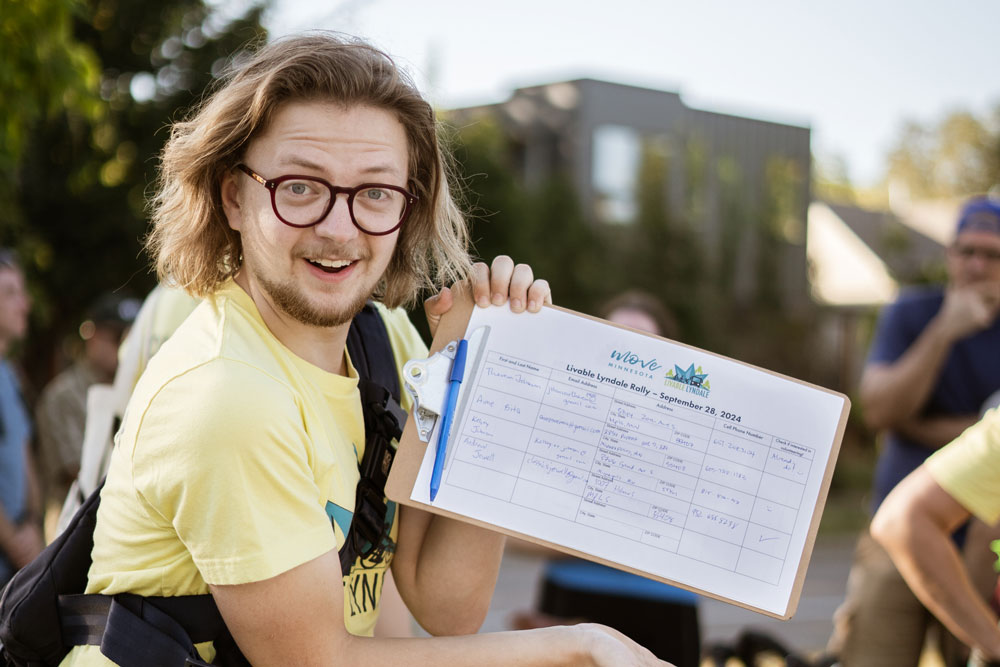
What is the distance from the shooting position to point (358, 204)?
1.75m

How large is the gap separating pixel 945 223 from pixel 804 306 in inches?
491

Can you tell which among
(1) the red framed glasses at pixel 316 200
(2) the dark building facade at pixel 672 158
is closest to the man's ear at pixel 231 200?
(1) the red framed glasses at pixel 316 200

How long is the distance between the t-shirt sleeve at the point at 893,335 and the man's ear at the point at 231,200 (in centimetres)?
305

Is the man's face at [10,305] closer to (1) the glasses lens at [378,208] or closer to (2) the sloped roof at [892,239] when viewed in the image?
(1) the glasses lens at [378,208]

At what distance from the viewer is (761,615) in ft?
Answer: 24.9

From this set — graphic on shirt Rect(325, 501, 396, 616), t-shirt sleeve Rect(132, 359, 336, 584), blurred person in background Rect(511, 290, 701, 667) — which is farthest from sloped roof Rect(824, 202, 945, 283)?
t-shirt sleeve Rect(132, 359, 336, 584)

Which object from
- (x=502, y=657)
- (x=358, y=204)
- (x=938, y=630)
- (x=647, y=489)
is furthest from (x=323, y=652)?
(x=938, y=630)

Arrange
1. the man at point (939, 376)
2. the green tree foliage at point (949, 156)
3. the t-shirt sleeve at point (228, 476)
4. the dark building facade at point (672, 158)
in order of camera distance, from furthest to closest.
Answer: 1. the green tree foliage at point (949, 156)
2. the dark building facade at point (672, 158)
3. the man at point (939, 376)
4. the t-shirt sleeve at point (228, 476)

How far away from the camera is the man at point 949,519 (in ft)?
7.45

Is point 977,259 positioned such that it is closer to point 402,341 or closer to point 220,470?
point 402,341

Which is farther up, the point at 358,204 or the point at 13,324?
the point at 358,204

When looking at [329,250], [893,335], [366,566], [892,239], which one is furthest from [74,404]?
[892,239]

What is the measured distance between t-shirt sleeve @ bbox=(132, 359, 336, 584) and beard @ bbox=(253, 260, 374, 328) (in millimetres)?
215

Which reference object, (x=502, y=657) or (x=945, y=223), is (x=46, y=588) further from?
(x=945, y=223)
